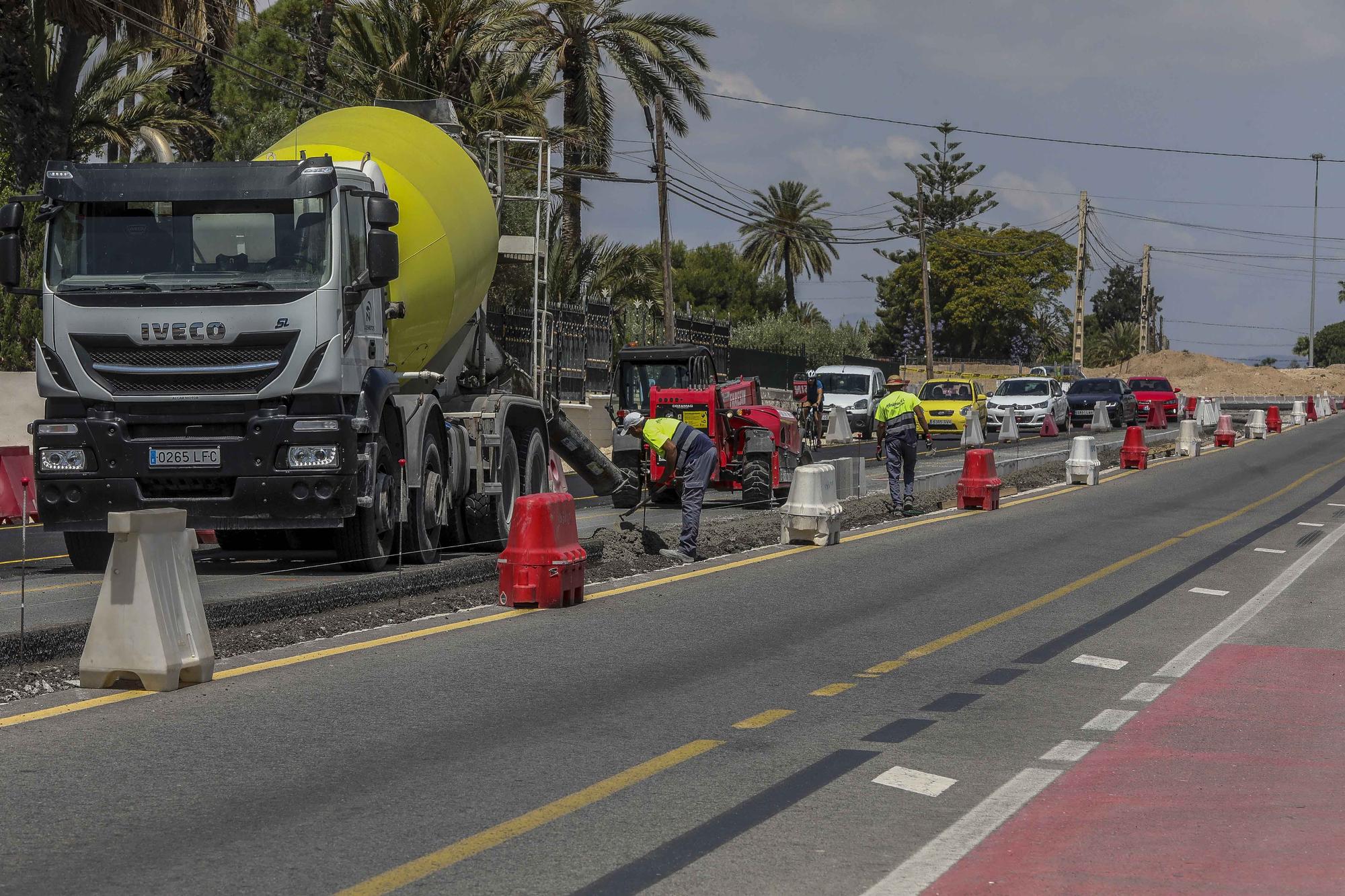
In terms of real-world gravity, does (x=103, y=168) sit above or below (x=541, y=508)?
above

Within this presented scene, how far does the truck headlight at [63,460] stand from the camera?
527 inches

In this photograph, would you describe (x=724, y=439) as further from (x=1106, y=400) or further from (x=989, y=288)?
(x=989, y=288)

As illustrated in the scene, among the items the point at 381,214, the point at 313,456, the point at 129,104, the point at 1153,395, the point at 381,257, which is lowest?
the point at 313,456

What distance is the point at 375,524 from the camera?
14.2 metres

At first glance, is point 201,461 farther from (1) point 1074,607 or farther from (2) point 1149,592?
(2) point 1149,592

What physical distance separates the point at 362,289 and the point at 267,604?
2.95m

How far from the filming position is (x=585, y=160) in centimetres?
4159

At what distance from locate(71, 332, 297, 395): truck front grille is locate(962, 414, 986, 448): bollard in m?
29.4

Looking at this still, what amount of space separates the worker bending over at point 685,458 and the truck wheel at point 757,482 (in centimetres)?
602

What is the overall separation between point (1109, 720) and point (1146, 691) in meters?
1.06

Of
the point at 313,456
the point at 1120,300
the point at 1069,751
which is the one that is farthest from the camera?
the point at 1120,300

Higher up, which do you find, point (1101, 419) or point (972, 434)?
point (1101, 419)

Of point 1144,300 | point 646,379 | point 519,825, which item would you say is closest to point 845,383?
point 646,379

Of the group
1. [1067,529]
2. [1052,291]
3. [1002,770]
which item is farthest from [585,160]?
[1052,291]
